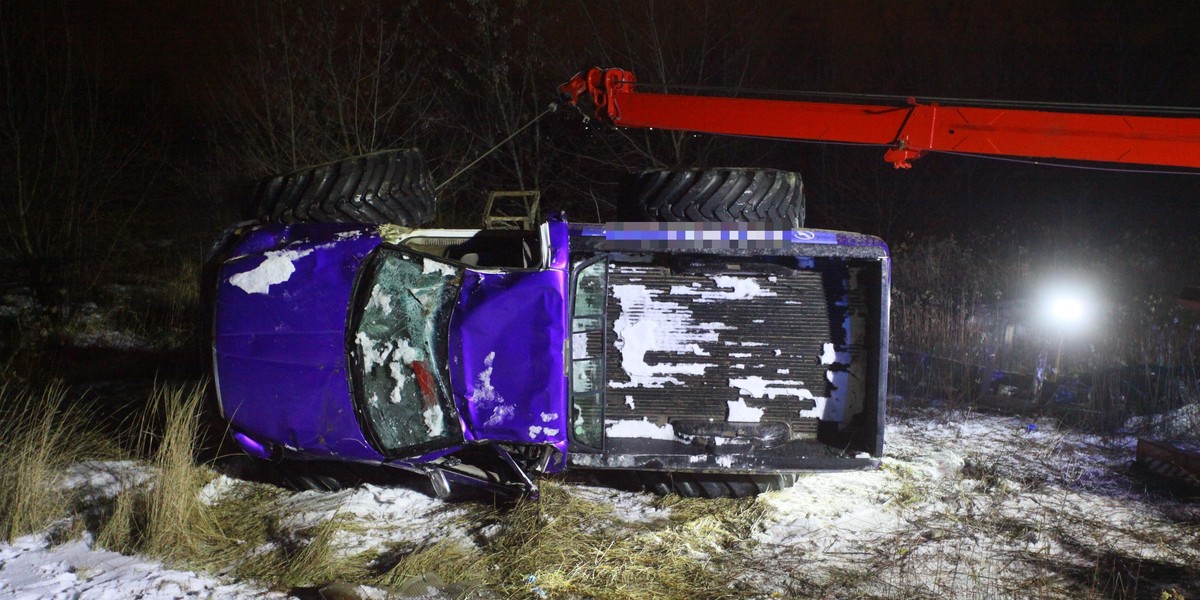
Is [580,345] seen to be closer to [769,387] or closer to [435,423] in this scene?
[435,423]

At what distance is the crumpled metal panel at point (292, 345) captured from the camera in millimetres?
4484

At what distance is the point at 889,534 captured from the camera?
4.61m

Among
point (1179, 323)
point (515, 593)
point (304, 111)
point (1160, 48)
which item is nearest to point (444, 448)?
point (515, 593)

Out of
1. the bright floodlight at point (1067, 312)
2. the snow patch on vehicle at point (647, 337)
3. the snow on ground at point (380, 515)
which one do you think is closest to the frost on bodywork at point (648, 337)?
the snow patch on vehicle at point (647, 337)

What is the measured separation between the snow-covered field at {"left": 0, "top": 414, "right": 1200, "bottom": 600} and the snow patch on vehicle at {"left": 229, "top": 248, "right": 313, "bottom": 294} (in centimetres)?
133

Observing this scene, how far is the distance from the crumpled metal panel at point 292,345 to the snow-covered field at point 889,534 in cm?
53

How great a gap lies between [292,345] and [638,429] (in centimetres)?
207

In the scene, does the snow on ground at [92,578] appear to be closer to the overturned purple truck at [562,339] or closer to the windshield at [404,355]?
the overturned purple truck at [562,339]

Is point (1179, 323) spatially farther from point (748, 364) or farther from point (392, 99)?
point (392, 99)

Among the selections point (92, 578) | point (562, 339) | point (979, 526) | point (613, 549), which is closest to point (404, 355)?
point (562, 339)

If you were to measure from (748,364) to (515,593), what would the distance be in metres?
1.96

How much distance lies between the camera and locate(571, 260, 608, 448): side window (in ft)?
15.5

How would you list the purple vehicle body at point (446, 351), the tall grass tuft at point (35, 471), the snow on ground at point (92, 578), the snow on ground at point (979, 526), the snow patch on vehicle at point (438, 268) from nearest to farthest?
the snow on ground at point (92, 578) → the snow on ground at point (979, 526) → the tall grass tuft at point (35, 471) → the purple vehicle body at point (446, 351) → the snow patch on vehicle at point (438, 268)

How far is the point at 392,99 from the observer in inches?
496
